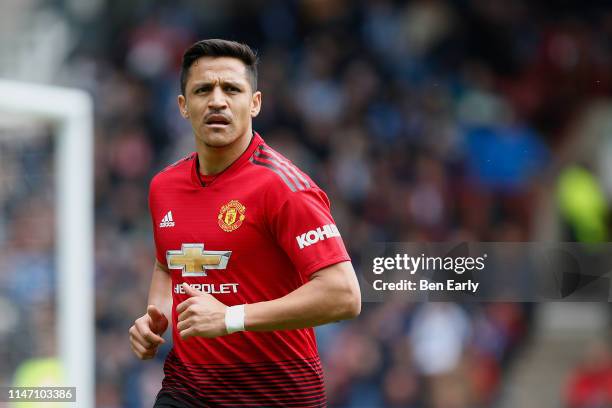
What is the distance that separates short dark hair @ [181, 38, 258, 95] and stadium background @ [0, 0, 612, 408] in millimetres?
5770

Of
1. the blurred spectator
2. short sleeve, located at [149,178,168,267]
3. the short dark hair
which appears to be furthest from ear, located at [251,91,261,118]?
the blurred spectator

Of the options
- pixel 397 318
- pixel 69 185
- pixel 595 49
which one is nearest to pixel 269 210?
pixel 69 185

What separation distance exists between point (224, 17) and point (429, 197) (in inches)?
149

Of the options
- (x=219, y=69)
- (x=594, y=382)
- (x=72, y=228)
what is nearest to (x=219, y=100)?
(x=219, y=69)

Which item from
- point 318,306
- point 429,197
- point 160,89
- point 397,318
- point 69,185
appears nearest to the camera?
point 318,306

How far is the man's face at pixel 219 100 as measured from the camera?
13.0 ft

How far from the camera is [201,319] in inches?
142

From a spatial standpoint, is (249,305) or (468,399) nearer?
(249,305)

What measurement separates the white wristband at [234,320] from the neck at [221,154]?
0.63 metres

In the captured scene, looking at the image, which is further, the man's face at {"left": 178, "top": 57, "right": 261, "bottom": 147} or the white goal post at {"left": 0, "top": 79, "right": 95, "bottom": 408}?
the white goal post at {"left": 0, "top": 79, "right": 95, "bottom": 408}

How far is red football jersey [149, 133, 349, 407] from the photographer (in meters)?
3.77

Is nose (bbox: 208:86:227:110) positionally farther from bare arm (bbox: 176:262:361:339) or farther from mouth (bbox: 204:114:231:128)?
bare arm (bbox: 176:262:361:339)

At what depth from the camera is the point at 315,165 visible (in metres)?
11.0

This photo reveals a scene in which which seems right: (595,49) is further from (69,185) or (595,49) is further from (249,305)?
(249,305)
